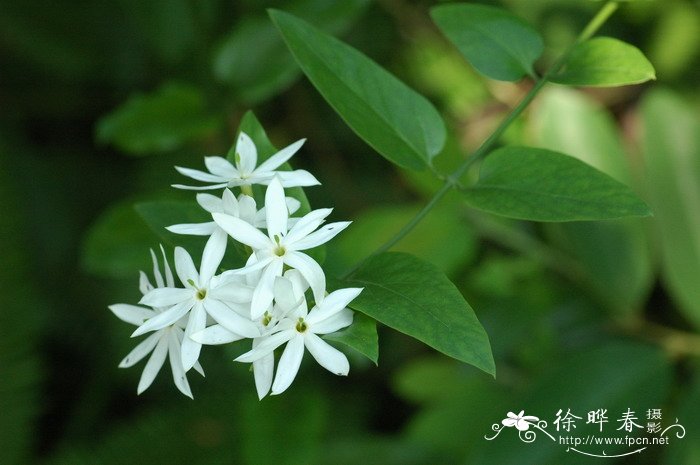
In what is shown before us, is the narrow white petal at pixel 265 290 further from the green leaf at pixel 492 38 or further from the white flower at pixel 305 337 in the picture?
the green leaf at pixel 492 38

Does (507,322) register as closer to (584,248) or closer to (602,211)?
(584,248)

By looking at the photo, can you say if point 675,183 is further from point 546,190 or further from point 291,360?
point 291,360

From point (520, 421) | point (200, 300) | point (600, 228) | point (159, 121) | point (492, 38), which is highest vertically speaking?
point (492, 38)

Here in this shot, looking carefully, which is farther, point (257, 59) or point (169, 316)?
point (257, 59)

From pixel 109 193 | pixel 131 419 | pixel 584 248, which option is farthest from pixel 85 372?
pixel 584 248

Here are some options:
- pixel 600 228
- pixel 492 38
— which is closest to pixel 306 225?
pixel 492 38

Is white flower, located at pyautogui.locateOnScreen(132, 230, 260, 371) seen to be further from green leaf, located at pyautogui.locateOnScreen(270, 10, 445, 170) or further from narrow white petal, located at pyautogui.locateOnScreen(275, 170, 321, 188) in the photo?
green leaf, located at pyautogui.locateOnScreen(270, 10, 445, 170)
